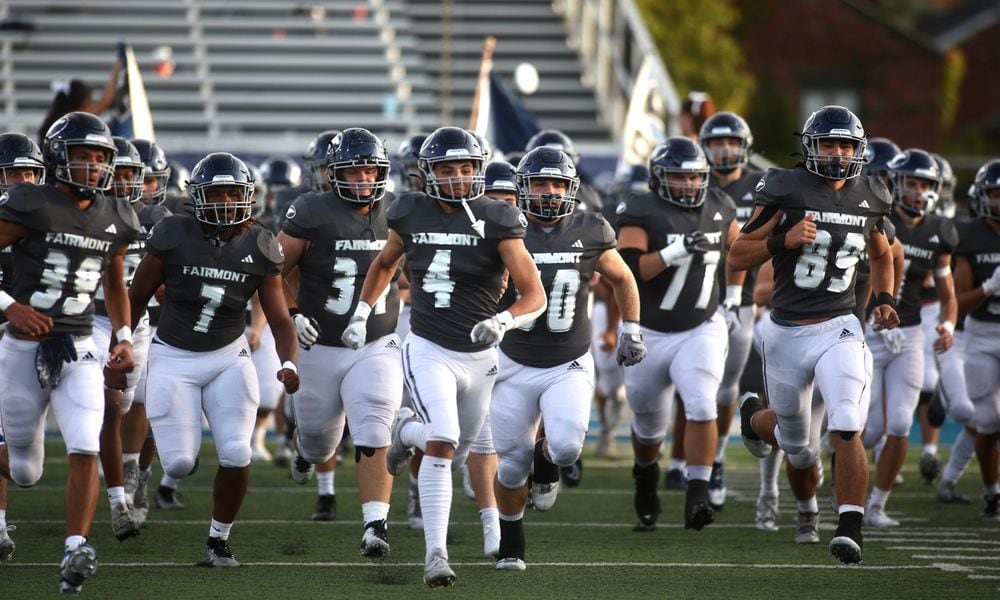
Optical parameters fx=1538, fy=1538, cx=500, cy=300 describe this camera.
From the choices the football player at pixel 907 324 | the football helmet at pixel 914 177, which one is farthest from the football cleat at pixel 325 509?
the football helmet at pixel 914 177

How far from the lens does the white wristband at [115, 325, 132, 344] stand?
616cm

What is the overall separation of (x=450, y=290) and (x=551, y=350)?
27.0 inches

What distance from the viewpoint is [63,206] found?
5957 millimetres

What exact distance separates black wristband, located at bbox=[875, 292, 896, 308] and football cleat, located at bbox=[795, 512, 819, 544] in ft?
3.64

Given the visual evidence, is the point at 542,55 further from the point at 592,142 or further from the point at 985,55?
the point at 985,55

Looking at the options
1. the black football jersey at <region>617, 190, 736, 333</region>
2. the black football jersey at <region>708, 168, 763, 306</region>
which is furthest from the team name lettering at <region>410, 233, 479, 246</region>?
the black football jersey at <region>708, 168, 763, 306</region>

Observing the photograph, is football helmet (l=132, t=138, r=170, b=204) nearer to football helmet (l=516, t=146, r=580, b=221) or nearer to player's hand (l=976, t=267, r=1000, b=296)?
football helmet (l=516, t=146, r=580, b=221)

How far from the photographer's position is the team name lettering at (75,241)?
5934 mm

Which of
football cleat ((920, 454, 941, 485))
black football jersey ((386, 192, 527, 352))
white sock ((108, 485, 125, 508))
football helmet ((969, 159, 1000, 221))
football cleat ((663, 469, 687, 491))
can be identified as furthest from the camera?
football cleat ((920, 454, 941, 485))

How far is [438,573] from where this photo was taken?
224 inches

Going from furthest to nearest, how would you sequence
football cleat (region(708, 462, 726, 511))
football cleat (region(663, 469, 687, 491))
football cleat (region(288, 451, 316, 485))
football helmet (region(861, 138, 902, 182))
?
football cleat (region(663, 469, 687, 491)), football helmet (region(861, 138, 902, 182)), football cleat (region(708, 462, 726, 511)), football cleat (region(288, 451, 316, 485))

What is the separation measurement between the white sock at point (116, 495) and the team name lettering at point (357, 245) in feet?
4.90

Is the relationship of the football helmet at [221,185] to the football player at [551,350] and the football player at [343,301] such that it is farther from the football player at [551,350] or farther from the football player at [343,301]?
the football player at [551,350]

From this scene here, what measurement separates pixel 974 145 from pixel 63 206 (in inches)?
935
